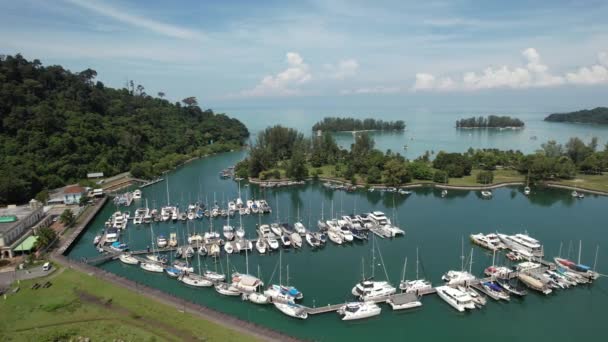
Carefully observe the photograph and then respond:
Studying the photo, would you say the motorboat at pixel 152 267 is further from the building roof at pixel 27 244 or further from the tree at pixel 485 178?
the tree at pixel 485 178

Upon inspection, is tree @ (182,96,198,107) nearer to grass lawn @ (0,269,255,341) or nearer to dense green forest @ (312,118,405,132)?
dense green forest @ (312,118,405,132)

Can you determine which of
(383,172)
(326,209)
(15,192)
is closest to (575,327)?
(326,209)

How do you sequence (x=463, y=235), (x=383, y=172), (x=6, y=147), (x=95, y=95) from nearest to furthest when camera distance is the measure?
(x=463, y=235)
(x=6, y=147)
(x=383, y=172)
(x=95, y=95)

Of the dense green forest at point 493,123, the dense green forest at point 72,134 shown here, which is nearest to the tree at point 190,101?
the dense green forest at point 72,134

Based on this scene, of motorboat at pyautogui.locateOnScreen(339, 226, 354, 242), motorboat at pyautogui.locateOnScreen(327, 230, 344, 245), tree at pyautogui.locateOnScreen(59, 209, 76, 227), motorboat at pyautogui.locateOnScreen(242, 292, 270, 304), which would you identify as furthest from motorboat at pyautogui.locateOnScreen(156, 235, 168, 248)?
motorboat at pyautogui.locateOnScreen(339, 226, 354, 242)

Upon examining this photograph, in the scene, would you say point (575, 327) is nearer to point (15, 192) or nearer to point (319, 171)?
point (319, 171)
